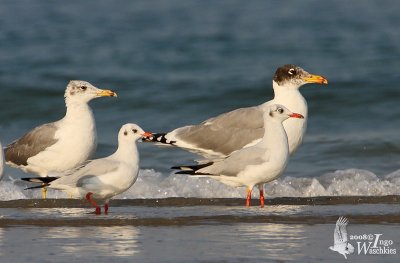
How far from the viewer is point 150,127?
16844 mm

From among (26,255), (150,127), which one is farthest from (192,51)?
(26,255)

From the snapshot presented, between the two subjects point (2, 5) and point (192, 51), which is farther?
point (2, 5)

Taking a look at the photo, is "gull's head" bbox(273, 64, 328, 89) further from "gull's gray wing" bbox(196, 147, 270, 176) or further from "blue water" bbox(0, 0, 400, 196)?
"gull's gray wing" bbox(196, 147, 270, 176)

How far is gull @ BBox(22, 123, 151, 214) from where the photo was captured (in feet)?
32.6

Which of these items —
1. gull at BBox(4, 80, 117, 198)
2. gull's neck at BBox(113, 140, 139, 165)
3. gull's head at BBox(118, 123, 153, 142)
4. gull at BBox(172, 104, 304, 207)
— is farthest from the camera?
gull at BBox(4, 80, 117, 198)

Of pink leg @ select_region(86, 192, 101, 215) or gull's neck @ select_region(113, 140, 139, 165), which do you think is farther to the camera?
gull's neck @ select_region(113, 140, 139, 165)

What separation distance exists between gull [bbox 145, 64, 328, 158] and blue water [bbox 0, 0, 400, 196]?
3.17 ft

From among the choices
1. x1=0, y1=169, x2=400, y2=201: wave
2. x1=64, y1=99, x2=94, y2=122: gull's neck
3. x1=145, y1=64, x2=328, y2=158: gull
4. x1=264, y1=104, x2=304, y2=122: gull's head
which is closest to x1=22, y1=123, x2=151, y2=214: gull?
x1=264, y1=104, x2=304, y2=122: gull's head

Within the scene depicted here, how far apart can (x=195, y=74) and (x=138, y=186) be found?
790cm

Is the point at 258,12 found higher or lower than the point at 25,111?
higher

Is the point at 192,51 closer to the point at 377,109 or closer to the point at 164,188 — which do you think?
the point at 377,109

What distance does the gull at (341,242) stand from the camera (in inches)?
307

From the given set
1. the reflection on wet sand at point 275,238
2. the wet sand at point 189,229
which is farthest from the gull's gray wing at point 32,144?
the reflection on wet sand at point 275,238

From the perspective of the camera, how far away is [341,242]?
7.96 metres
